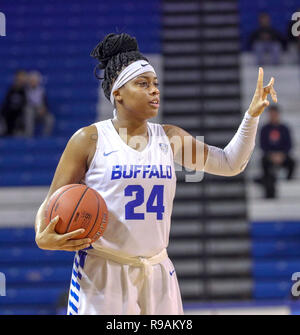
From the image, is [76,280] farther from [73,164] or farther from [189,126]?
[189,126]

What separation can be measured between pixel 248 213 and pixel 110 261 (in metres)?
4.60

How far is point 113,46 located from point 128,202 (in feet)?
2.65

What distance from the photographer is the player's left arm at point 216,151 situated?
2.99m

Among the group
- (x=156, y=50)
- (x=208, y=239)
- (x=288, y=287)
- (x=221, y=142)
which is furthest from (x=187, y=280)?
(x=156, y=50)

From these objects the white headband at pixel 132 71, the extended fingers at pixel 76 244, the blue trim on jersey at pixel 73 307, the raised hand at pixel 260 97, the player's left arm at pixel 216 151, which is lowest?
the blue trim on jersey at pixel 73 307

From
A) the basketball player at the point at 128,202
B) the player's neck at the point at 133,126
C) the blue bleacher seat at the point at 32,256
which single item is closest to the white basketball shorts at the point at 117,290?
the basketball player at the point at 128,202

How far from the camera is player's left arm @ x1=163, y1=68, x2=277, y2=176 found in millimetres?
2986

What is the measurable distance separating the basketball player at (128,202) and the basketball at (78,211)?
3.3 inches

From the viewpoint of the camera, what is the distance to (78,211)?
2.58m

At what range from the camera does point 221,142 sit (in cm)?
725

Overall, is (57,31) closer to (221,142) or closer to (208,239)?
(221,142)

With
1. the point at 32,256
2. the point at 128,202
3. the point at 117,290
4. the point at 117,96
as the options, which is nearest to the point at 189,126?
the point at 32,256

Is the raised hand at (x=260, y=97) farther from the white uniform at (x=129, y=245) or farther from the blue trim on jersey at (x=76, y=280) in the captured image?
the blue trim on jersey at (x=76, y=280)
